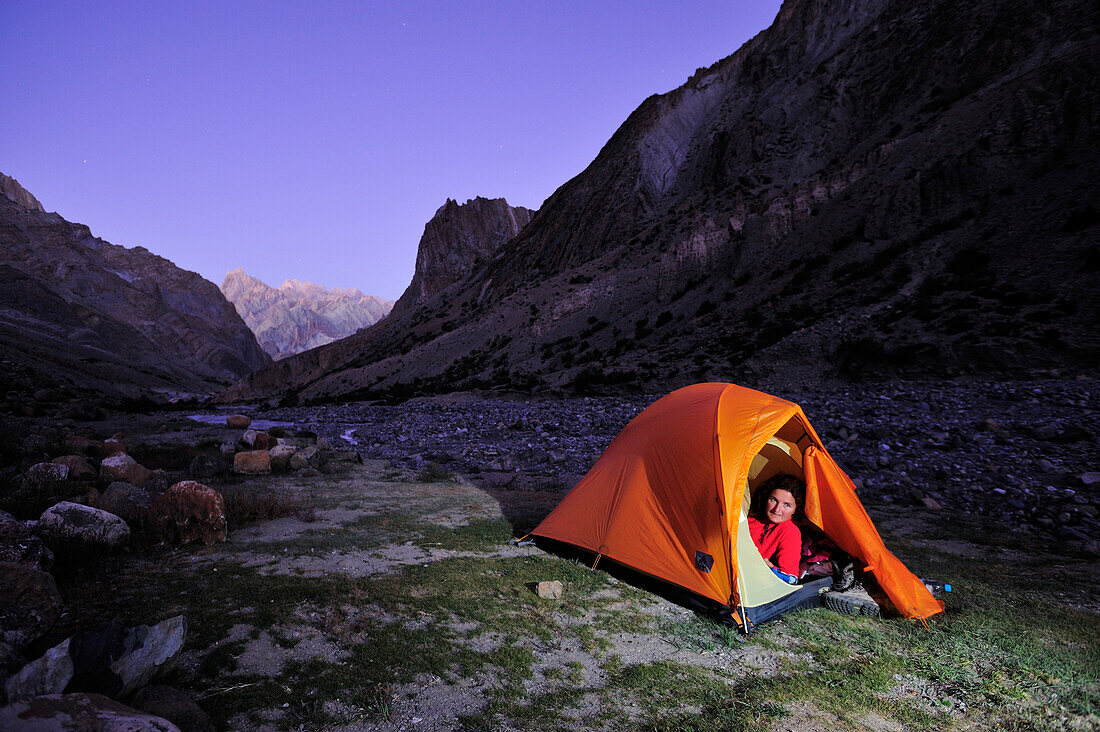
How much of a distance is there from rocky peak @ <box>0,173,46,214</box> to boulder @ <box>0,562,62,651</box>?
19811 cm

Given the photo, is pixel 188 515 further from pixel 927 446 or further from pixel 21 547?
pixel 927 446

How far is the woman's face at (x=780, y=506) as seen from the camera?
217 inches

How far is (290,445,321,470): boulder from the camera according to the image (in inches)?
454

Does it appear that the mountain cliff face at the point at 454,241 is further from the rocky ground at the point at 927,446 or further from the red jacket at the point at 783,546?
the red jacket at the point at 783,546

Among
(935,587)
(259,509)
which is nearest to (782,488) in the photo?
(935,587)

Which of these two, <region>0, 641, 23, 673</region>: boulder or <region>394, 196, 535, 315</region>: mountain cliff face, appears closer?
A: <region>0, 641, 23, 673</region>: boulder

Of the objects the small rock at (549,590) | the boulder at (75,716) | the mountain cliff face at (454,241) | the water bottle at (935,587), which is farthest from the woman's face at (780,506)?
the mountain cliff face at (454,241)

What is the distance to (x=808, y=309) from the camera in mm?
24578

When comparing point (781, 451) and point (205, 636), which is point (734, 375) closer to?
point (781, 451)

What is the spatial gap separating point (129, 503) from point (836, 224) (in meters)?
34.1

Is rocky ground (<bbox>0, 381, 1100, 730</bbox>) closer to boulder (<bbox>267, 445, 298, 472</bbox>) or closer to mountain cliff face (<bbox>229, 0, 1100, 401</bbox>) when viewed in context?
boulder (<bbox>267, 445, 298, 472</bbox>)

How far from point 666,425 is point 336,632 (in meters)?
3.96

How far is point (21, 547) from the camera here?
413 centimetres

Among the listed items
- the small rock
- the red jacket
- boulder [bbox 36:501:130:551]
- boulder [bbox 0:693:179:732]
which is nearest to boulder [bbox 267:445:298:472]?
boulder [bbox 36:501:130:551]
